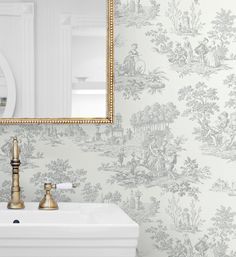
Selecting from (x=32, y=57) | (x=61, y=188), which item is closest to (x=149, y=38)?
(x=32, y=57)

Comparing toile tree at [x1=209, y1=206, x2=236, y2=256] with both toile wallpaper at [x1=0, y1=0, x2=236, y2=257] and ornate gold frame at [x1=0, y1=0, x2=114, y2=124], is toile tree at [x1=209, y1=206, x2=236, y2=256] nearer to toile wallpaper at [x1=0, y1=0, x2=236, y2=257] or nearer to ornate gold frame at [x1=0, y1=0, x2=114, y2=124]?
toile wallpaper at [x1=0, y1=0, x2=236, y2=257]

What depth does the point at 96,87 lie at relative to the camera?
222cm

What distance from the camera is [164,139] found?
7.42ft

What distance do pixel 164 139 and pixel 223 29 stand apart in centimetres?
54

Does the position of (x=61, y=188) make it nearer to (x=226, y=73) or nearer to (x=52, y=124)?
(x=52, y=124)

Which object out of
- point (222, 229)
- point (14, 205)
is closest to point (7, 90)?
point (14, 205)

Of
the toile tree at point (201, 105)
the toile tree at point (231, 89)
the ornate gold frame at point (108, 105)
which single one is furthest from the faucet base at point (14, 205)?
the toile tree at point (231, 89)

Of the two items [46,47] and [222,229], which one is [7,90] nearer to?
[46,47]

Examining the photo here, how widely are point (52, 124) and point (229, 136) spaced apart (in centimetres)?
77

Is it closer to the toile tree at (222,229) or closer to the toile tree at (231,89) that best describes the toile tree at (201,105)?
the toile tree at (231,89)

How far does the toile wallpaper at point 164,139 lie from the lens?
7.38 feet

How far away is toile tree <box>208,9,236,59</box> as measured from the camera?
226cm

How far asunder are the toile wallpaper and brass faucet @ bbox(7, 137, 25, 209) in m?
0.14

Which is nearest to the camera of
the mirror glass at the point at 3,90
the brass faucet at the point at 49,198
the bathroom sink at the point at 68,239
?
the bathroom sink at the point at 68,239
